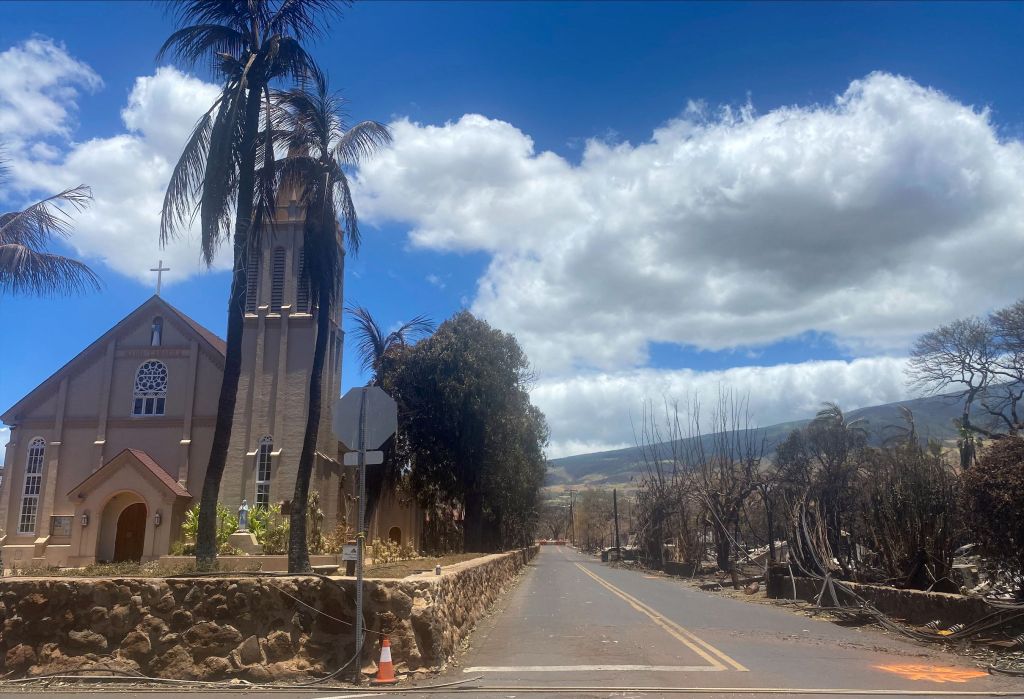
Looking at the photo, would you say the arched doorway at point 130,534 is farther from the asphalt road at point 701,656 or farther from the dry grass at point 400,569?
the asphalt road at point 701,656

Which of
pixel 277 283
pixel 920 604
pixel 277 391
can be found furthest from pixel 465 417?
pixel 920 604

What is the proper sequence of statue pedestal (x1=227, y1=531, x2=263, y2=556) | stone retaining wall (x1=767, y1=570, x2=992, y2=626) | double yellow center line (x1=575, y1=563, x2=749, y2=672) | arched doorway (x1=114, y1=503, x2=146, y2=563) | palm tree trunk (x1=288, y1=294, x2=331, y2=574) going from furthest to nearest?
arched doorway (x1=114, y1=503, x2=146, y2=563)
statue pedestal (x1=227, y1=531, x2=263, y2=556)
palm tree trunk (x1=288, y1=294, x2=331, y2=574)
stone retaining wall (x1=767, y1=570, x2=992, y2=626)
double yellow center line (x1=575, y1=563, x2=749, y2=672)

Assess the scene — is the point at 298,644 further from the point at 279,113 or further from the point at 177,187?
the point at 279,113

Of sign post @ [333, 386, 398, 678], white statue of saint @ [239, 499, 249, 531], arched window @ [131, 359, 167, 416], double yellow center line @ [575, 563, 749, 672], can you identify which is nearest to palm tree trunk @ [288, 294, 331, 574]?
double yellow center line @ [575, 563, 749, 672]

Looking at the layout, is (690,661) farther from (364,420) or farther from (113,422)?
(113,422)

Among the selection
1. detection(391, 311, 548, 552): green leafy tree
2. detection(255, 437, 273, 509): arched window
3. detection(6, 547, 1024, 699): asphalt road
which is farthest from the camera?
detection(391, 311, 548, 552): green leafy tree

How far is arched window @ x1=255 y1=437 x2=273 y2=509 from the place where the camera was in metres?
32.8

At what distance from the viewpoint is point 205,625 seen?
998cm

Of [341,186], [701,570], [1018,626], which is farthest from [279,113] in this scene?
[701,570]

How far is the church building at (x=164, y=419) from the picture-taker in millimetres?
32562

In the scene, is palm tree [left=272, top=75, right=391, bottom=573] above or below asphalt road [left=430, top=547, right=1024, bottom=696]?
above

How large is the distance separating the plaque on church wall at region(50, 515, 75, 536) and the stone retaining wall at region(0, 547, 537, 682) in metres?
24.7

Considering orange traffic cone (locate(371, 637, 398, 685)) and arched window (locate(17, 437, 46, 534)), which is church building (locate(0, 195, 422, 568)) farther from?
orange traffic cone (locate(371, 637, 398, 685))

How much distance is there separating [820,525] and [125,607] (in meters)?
17.5
